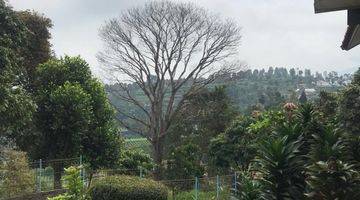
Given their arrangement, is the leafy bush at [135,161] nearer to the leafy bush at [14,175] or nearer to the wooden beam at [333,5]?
the leafy bush at [14,175]

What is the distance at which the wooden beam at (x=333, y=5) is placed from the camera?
13.4 ft

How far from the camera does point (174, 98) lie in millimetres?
31047

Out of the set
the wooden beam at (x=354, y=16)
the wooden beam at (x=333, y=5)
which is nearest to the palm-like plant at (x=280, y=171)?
the wooden beam at (x=354, y=16)

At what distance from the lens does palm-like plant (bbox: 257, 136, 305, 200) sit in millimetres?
6172

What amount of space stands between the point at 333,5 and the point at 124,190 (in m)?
8.23

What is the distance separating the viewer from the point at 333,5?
163 inches

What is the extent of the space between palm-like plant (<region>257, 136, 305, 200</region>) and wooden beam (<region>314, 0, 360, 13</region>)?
2.38 metres

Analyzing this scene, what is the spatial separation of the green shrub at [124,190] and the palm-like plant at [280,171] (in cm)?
568

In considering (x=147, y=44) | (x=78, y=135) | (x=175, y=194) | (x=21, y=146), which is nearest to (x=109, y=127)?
(x=78, y=135)

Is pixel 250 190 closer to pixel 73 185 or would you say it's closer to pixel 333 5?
pixel 333 5

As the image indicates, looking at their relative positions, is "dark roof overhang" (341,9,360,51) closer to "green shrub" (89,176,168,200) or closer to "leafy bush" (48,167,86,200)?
"leafy bush" (48,167,86,200)

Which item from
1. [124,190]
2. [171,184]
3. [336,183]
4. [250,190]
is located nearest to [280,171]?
[250,190]

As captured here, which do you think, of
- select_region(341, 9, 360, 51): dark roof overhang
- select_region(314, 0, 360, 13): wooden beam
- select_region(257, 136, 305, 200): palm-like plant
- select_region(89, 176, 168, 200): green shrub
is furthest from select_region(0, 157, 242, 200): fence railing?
select_region(314, 0, 360, 13): wooden beam

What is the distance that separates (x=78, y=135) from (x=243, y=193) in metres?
13.6
